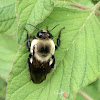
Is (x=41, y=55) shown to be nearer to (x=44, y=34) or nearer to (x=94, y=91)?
(x=44, y=34)

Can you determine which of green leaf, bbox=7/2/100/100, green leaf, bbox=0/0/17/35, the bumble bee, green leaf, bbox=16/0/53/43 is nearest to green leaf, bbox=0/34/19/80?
green leaf, bbox=0/0/17/35

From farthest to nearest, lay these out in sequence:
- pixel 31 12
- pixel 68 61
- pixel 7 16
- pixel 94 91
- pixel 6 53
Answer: pixel 94 91
pixel 6 53
pixel 7 16
pixel 68 61
pixel 31 12

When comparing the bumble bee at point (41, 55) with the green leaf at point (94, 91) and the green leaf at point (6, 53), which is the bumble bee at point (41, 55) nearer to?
the green leaf at point (6, 53)

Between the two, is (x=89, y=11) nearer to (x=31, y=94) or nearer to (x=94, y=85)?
(x=31, y=94)

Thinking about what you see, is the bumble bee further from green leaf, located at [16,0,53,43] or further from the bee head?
green leaf, located at [16,0,53,43]

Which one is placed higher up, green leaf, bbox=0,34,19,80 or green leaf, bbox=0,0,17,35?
green leaf, bbox=0,0,17,35

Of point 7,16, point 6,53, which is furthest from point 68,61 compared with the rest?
point 6,53
